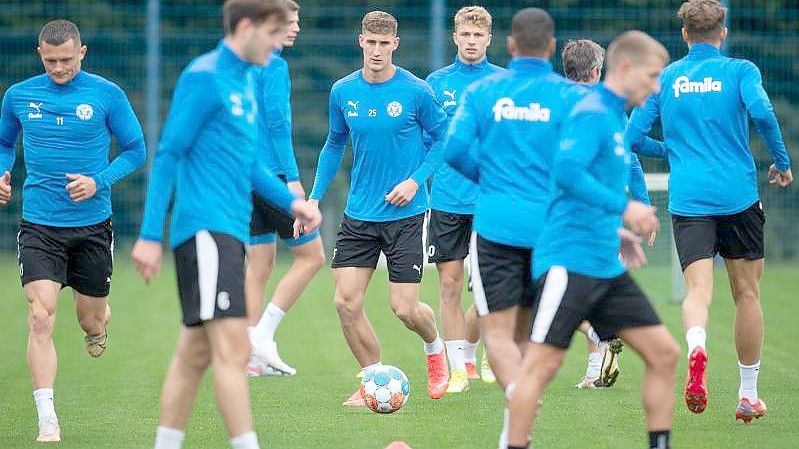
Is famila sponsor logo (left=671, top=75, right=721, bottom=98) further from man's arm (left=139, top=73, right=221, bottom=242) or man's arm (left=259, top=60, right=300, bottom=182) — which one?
man's arm (left=139, top=73, right=221, bottom=242)

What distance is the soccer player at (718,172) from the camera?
26.3 ft

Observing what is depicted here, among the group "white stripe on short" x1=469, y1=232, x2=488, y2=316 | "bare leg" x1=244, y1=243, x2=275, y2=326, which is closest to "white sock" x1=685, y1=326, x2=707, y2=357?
"white stripe on short" x1=469, y1=232, x2=488, y2=316

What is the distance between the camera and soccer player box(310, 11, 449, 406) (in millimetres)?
9023

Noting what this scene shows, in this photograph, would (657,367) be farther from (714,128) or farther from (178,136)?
(714,128)

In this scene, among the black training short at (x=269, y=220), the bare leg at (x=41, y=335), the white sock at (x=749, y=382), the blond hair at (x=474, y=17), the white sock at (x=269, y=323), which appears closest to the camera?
the bare leg at (x=41, y=335)

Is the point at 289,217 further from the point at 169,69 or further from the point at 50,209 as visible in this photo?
the point at 169,69

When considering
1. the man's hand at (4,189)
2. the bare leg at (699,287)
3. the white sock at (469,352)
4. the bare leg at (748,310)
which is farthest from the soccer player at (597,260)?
the white sock at (469,352)

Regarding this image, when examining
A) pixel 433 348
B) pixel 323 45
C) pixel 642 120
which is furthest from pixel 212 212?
pixel 323 45

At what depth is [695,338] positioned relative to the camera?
304 inches

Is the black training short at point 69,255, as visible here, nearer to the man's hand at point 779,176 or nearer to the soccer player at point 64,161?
the soccer player at point 64,161

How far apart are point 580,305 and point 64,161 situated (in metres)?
3.45

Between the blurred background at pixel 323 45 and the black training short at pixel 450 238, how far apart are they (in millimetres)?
9431

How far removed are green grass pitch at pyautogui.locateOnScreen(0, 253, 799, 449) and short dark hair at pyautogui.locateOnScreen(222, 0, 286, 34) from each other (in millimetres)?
2392

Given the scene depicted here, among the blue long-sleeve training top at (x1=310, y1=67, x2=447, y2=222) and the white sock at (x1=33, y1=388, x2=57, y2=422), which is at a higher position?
the blue long-sleeve training top at (x1=310, y1=67, x2=447, y2=222)
